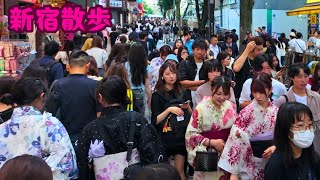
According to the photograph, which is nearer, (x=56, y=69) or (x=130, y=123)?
(x=130, y=123)

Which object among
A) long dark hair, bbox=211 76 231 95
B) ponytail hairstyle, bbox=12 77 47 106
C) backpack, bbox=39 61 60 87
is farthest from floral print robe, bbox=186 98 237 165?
backpack, bbox=39 61 60 87

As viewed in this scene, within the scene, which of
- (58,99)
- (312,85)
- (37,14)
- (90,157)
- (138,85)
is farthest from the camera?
(37,14)

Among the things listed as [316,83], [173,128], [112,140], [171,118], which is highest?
[316,83]

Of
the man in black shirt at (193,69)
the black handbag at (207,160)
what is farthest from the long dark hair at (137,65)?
the black handbag at (207,160)

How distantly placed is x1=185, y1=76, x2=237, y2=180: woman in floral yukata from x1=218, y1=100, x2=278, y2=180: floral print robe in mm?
379

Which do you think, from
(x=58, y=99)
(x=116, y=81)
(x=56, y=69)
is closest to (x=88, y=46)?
(x=56, y=69)

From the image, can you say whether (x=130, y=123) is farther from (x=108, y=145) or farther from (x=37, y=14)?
(x=37, y=14)

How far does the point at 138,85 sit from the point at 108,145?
2982 millimetres

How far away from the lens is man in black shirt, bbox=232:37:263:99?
624 cm

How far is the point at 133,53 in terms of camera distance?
252 inches

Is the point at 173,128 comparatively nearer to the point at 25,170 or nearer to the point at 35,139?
the point at 35,139

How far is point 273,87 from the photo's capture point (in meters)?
5.22

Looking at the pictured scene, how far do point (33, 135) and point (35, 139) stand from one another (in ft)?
0.11

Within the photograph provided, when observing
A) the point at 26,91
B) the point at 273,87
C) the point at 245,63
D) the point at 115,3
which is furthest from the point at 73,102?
the point at 115,3
